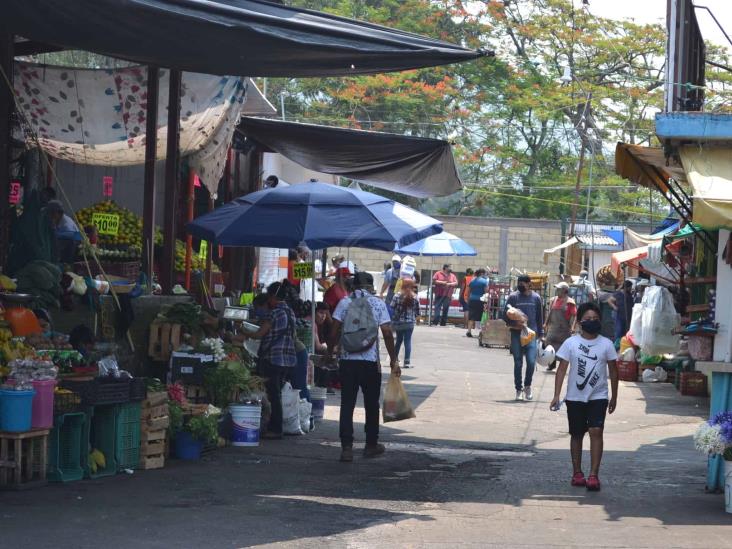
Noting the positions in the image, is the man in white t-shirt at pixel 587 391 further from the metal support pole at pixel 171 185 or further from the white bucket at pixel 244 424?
the metal support pole at pixel 171 185

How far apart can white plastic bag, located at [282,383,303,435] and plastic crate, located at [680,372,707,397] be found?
879 cm

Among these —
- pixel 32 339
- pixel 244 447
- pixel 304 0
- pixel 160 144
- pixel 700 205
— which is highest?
pixel 304 0

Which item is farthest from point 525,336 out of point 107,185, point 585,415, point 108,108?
point 585,415

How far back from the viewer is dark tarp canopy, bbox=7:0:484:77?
8.80 meters

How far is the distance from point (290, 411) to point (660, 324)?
7.02 metres

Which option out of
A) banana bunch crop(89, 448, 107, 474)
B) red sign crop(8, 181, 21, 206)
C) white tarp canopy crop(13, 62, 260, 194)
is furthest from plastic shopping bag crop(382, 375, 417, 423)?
red sign crop(8, 181, 21, 206)

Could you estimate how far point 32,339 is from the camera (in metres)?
10.2

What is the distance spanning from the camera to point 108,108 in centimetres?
1439

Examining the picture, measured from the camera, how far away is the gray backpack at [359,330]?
11.6 meters

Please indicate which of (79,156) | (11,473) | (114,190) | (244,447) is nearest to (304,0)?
(114,190)

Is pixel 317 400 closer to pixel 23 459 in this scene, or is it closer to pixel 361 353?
pixel 361 353

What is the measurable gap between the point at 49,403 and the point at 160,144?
22.4 ft

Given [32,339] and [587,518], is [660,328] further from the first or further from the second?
[32,339]

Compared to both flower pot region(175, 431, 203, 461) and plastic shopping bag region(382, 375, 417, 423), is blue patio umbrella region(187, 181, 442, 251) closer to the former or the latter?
plastic shopping bag region(382, 375, 417, 423)
